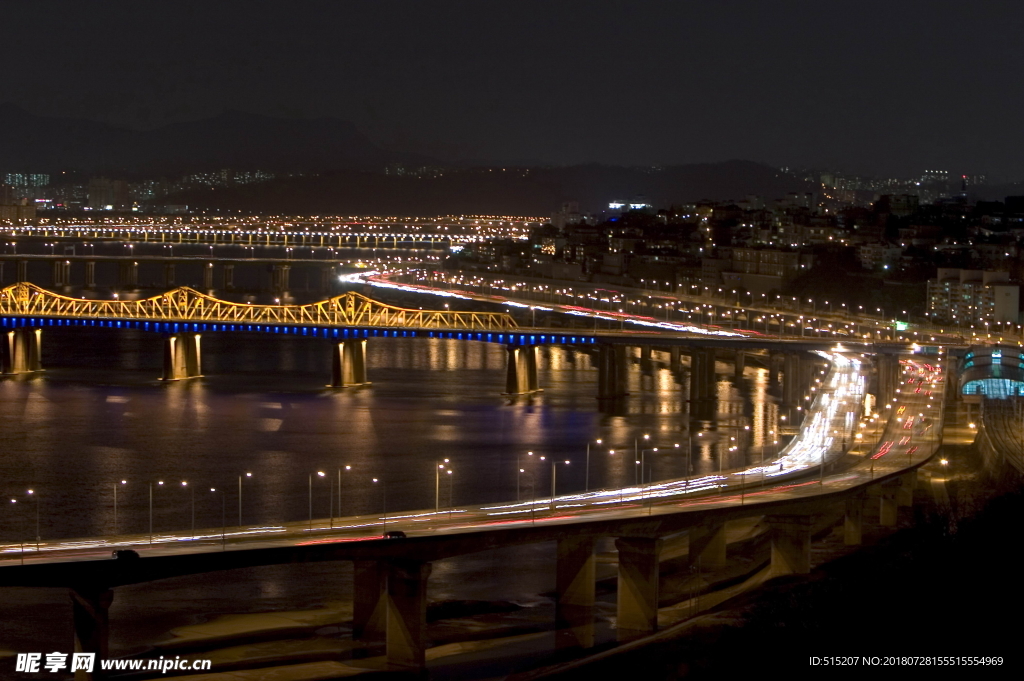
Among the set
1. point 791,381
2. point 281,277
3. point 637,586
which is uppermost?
point 281,277

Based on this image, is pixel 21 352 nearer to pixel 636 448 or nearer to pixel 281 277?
pixel 636 448

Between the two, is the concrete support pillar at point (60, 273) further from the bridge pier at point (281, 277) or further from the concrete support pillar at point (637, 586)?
the concrete support pillar at point (637, 586)

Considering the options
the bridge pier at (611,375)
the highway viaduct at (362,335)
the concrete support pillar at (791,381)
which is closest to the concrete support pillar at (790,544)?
the highway viaduct at (362,335)

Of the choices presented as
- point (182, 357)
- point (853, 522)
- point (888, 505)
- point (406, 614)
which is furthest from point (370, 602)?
point (182, 357)

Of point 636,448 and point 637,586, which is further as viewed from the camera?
point 636,448

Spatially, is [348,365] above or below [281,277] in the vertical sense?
below

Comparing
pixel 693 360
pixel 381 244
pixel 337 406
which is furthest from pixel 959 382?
pixel 381 244

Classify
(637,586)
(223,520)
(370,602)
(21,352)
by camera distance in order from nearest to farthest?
(370,602) < (637,586) < (223,520) < (21,352)

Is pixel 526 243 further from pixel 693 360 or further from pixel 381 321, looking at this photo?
pixel 693 360
